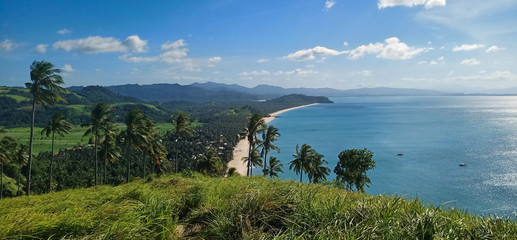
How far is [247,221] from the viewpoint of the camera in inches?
196

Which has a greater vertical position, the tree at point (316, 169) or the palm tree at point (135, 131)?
the palm tree at point (135, 131)

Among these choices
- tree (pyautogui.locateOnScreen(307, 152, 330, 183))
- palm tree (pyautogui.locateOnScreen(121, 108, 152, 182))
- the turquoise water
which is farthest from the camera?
the turquoise water

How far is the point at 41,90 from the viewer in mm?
22438

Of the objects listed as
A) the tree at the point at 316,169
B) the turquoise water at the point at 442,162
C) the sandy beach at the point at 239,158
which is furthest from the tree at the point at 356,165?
the sandy beach at the point at 239,158

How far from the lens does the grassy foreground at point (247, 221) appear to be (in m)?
4.15

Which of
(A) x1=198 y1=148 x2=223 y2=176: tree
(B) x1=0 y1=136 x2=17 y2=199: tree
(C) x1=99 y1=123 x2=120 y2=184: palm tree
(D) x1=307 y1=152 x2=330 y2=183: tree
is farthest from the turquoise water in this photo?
(B) x1=0 y1=136 x2=17 y2=199: tree

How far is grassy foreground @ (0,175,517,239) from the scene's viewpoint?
4.15m

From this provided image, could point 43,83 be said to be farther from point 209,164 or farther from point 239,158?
point 239,158

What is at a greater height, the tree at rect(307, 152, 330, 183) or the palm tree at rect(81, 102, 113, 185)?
the palm tree at rect(81, 102, 113, 185)

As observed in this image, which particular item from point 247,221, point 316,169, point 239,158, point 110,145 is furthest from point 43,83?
point 239,158

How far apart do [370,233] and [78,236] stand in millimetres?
4736

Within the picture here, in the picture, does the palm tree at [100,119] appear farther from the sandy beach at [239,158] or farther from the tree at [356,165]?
the sandy beach at [239,158]

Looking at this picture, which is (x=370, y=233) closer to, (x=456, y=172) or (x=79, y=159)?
(x=456, y=172)

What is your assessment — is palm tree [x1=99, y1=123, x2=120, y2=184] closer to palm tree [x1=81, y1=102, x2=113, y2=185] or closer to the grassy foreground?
palm tree [x1=81, y1=102, x2=113, y2=185]
